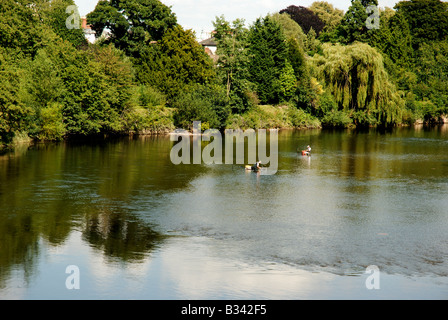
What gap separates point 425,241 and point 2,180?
2282cm

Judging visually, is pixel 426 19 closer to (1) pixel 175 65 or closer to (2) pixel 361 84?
(2) pixel 361 84

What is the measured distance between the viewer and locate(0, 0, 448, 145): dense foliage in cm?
5356

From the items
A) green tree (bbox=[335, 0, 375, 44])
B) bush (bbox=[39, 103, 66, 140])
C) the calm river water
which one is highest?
green tree (bbox=[335, 0, 375, 44])

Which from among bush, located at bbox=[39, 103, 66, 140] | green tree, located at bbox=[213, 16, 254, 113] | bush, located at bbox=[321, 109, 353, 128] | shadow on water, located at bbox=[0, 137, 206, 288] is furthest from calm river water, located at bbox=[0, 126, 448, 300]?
bush, located at bbox=[321, 109, 353, 128]

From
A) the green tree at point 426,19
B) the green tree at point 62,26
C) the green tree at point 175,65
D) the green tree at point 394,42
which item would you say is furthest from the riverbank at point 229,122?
the green tree at point 426,19

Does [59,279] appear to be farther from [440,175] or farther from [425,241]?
[440,175]

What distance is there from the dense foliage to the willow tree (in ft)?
0.48

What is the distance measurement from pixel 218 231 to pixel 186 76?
53.6 m

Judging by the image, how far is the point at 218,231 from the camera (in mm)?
22000

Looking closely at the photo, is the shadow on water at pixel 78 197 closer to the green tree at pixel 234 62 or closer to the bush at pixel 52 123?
the bush at pixel 52 123

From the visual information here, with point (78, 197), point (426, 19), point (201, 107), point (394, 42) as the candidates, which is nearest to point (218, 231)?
point (78, 197)

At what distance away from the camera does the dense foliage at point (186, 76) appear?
176ft

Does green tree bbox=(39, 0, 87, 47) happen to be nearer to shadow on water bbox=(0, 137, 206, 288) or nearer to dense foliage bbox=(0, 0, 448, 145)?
dense foliage bbox=(0, 0, 448, 145)

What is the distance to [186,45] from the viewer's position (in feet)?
243
